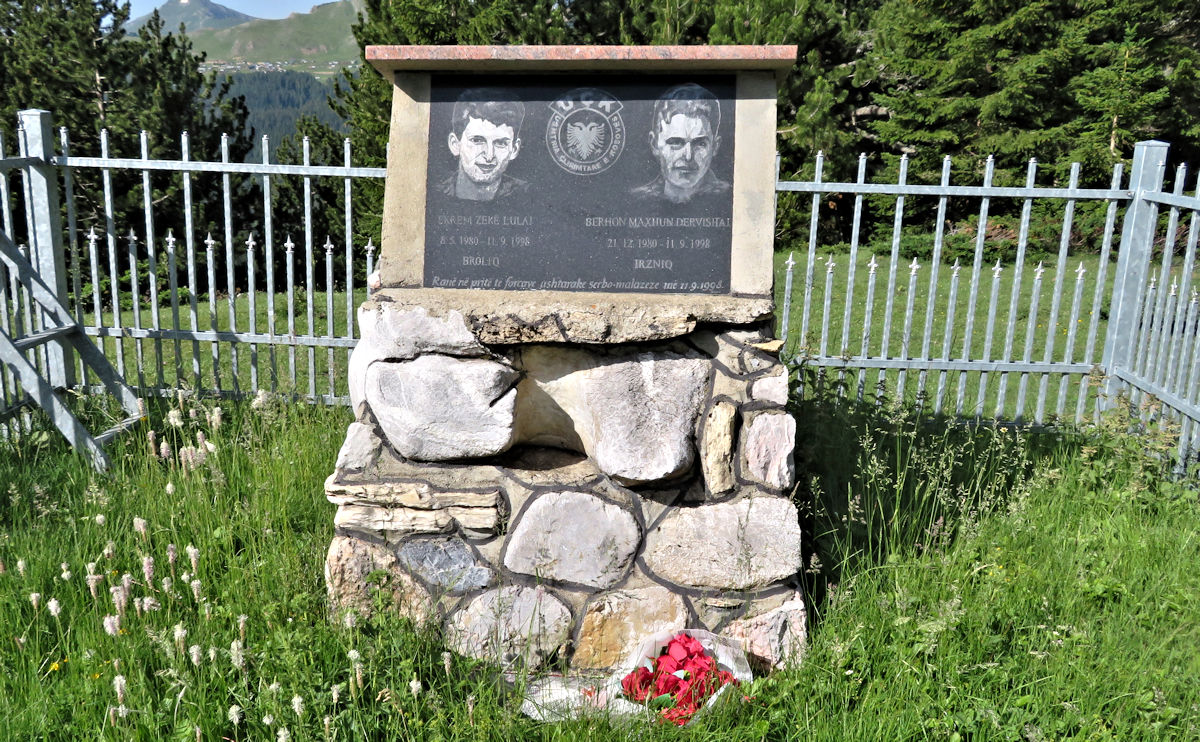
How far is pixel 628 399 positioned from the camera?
9.61ft

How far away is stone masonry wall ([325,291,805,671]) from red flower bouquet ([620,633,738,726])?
10.7 inches

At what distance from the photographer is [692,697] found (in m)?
2.58

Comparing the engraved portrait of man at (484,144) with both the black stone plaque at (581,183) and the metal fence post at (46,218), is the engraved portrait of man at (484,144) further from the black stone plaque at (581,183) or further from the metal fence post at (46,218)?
the metal fence post at (46,218)

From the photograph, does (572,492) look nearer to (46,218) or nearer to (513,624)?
(513,624)

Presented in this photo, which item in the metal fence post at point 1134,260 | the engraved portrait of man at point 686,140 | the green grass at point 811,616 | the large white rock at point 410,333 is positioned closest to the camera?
the green grass at point 811,616

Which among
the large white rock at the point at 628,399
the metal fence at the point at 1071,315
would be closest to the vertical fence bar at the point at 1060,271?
the metal fence at the point at 1071,315

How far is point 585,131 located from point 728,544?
1.50 m

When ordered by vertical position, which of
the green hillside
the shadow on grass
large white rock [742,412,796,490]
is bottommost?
the shadow on grass

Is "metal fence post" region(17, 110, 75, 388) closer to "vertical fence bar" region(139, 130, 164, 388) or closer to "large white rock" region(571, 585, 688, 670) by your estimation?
"vertical fence bar" region(139, 130, 164, 388)

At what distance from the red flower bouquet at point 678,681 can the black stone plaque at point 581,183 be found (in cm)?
121

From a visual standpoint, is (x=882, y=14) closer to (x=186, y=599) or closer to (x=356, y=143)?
(x=356, y=143)

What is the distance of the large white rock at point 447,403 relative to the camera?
9.61 feet

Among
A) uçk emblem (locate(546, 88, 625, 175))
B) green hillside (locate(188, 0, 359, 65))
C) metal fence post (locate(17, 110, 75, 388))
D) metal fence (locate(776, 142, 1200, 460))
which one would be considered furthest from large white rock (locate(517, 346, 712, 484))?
green hillside (locate(188, 0, 359, 65))

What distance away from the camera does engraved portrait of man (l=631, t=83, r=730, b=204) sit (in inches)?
120
